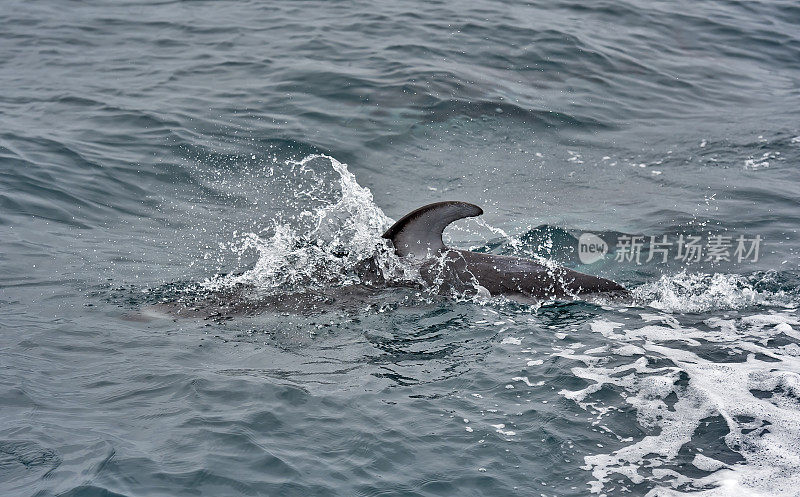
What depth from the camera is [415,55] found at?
573 inches

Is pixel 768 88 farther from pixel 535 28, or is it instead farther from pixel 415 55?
pixel 415 55

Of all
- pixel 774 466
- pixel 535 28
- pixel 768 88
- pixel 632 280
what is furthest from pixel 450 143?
pixel 774 466

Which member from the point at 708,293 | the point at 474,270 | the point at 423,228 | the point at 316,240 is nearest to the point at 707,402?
the point at 708,293

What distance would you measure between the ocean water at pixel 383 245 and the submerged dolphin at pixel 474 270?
6.0 inches

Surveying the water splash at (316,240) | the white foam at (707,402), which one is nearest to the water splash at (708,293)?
the white foam at (707,402)

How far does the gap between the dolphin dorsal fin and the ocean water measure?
0.81ft

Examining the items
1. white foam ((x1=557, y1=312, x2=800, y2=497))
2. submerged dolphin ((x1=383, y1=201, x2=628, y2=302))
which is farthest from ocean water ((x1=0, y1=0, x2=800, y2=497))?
submerged dolphin ((x1=383, y1=201, x2=628, y2=302))

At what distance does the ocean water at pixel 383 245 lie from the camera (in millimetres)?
5109

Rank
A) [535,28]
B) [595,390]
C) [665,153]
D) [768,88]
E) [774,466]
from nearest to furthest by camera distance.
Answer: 1. [774,466]
2. [595,390]
3. [665,153]
4. [768,88]
5. [535,28]

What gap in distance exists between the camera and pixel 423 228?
7.14 m

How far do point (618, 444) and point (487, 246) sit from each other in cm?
398

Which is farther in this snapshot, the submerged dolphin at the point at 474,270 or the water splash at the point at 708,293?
the water splash at the point at 708,293

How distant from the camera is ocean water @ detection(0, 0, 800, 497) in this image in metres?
5.11

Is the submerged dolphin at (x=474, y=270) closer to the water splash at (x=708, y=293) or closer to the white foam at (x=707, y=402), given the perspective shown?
the water splash at (x=708, y=293)
